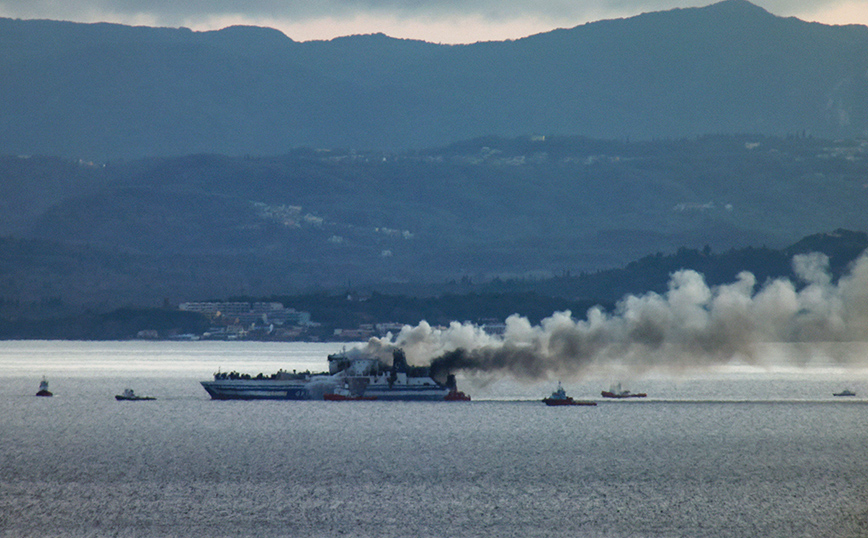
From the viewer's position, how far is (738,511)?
7925 cm

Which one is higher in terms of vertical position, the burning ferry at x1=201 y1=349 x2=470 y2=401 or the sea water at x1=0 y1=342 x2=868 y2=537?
the burning ferry at x1=201 y1=349 x2=470 y2=401

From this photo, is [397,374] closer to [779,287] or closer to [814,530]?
[779,287]

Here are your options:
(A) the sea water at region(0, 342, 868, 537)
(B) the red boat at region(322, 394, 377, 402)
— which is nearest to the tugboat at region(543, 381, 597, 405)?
(A) the sea water at region(0, 342, 868, 537)

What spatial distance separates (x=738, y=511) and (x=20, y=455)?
225ft

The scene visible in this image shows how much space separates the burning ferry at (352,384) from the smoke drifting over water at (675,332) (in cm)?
351

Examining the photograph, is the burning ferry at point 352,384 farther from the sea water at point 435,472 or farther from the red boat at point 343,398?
the sea water at point 435,472

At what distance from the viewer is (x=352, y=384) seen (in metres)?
162

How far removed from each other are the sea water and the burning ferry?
3070mm

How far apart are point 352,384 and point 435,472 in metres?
67.6

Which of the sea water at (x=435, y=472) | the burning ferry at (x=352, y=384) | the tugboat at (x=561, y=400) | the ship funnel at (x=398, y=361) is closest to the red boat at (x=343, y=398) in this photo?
the burning ferry at (x=352, y=384)

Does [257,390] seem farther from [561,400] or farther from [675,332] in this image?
[675,332]

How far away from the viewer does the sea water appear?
74.2 meters

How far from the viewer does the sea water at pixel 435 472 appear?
74188 mm

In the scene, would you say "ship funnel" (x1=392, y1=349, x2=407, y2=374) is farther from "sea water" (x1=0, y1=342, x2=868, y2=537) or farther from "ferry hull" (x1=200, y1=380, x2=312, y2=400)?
"ferry hull" (x1=200, y1=380, x2=312, y2=400)
